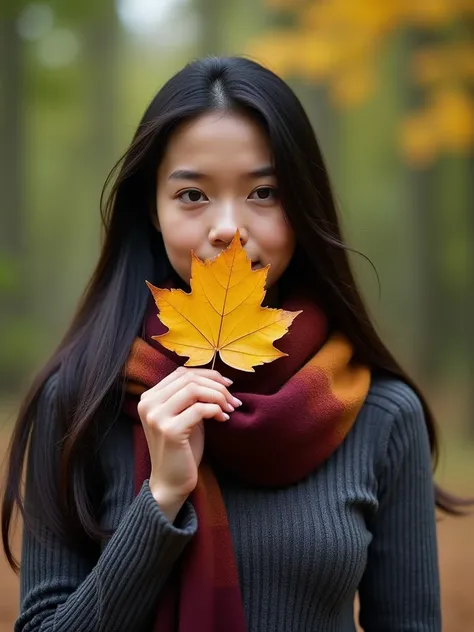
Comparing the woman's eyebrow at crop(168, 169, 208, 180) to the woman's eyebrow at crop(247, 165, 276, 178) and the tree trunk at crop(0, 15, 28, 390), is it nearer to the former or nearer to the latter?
the woman's eyebrow at crop(247, 165, 276, 178)

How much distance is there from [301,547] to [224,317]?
18.2 inches

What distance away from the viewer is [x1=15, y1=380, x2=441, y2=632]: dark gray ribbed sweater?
1597 mm

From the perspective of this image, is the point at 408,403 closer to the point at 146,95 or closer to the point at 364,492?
the point at 364,492

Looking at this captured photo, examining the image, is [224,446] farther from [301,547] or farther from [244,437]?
[301,547]

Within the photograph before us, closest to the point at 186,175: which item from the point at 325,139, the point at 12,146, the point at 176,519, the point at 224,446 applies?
the point at 224,446

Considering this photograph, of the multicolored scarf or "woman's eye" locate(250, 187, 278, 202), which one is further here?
"woman's eye" locate(250, 187, 278, 202)

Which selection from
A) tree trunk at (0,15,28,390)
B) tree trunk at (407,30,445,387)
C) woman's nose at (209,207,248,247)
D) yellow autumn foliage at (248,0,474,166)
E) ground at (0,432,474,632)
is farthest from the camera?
tree trunk at (407,30,445,387)

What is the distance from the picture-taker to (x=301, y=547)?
5.59 ft

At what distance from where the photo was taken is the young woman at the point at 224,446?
160 centimetres

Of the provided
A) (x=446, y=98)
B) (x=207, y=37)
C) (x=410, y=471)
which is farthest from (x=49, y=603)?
(x=207, y=37)

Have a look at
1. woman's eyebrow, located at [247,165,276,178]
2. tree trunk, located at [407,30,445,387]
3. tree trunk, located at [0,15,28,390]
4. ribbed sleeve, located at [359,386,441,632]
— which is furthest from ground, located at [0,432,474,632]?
tree trunk, located at [407,30,445,387]

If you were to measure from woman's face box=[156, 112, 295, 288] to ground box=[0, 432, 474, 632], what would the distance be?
301 cm

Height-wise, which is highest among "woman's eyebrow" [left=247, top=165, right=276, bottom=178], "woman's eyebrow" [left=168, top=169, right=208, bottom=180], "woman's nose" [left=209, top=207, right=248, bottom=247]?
"woman's eyebrow" [left=247, top=165, right=276, bottom=178]

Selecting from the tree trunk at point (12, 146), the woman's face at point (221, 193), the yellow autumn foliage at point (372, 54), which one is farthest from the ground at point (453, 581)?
the woman's face at point (221, 193)
